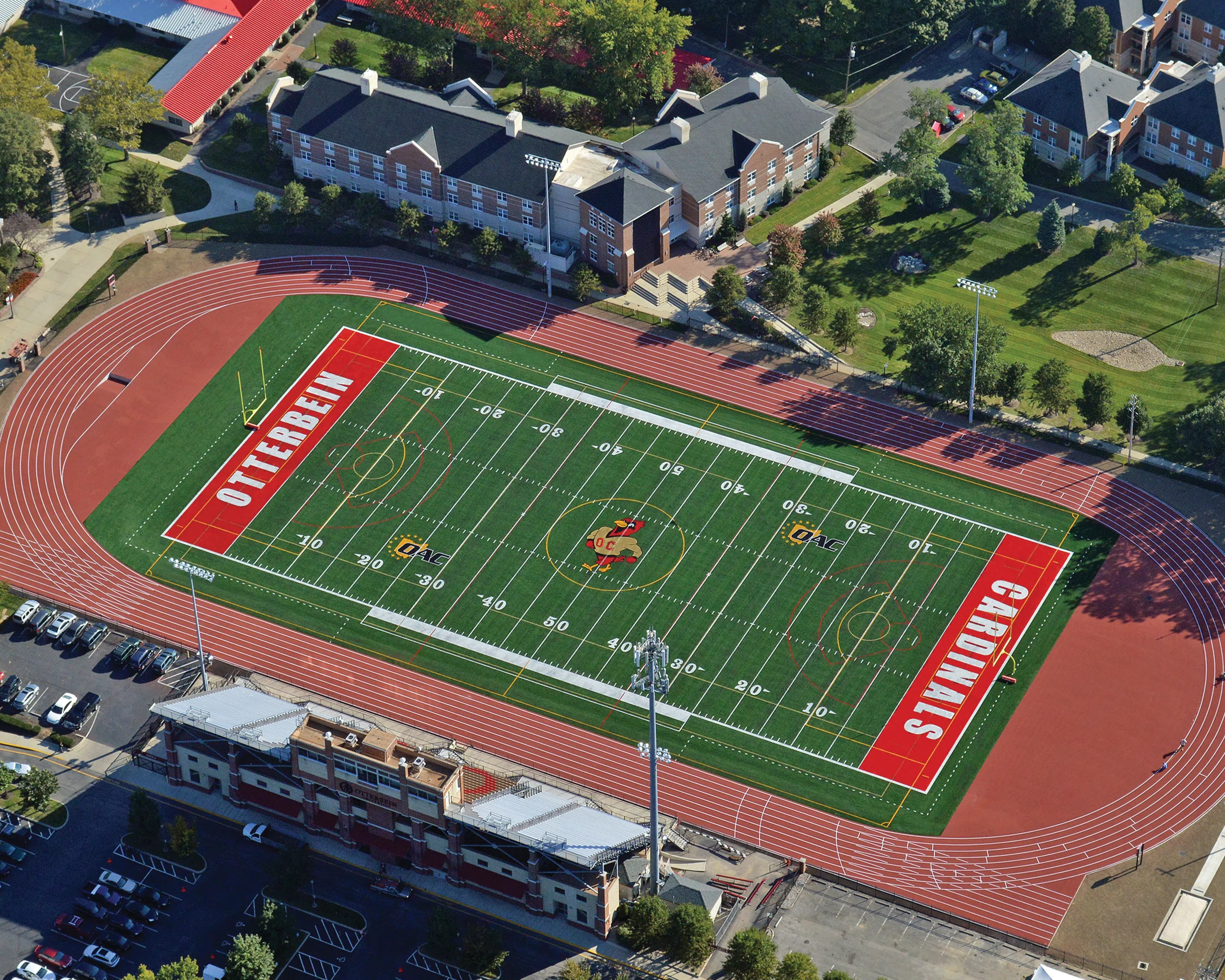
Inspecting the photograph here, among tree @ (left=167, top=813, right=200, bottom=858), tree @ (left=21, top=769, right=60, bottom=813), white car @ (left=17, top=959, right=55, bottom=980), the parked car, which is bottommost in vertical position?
white car @ (left=17, top=959, right=55, bottom=980)

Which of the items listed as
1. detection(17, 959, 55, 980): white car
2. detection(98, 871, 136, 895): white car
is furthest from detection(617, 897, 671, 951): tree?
Answer: detection(17, 959, 55, 980): white car

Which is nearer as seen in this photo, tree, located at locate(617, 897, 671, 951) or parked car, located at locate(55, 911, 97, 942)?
tree, located at locate(617, 897, 671, 951)

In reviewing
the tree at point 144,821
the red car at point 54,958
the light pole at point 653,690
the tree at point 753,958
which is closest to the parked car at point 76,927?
the red car at point 54,958

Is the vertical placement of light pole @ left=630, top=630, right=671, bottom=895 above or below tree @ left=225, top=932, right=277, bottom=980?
above

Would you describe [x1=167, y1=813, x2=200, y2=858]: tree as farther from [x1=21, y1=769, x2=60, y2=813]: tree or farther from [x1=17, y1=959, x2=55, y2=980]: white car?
[x1=17, y1=959, x2=55, y2=980]: white car

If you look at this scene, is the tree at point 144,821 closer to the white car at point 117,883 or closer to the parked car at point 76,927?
the white car at point 117,883

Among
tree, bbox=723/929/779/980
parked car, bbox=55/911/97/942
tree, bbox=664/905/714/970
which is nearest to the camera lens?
tree, bbox=723/929/779/980
